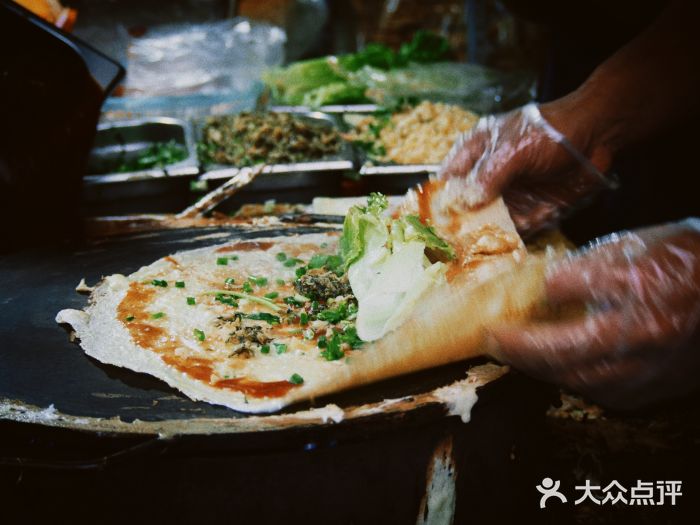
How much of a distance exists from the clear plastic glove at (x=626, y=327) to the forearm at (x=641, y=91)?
3.70 feet

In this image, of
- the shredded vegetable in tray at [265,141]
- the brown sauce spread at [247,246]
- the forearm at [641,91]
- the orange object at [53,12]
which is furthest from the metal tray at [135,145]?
the forearm at [641,91]

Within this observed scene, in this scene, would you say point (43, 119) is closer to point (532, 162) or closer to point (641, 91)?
point (532, 162)

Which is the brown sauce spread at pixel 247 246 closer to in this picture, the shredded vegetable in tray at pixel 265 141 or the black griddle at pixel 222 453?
the black griddle at pixel 222 453

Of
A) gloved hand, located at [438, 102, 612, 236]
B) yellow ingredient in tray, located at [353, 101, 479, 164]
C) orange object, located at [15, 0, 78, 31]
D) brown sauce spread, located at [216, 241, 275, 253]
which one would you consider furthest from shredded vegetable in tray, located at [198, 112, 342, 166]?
gloved hand, located at [438, 102, 612, 236]

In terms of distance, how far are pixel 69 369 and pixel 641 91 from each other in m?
2.60

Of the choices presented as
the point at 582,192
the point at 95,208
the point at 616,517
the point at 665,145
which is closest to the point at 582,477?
the point at 616,517

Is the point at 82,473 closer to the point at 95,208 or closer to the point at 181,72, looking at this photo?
the point at 95,208

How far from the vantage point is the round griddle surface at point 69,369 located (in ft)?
5.86

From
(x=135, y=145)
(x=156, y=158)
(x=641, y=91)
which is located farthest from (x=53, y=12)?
(x=641, y=91)

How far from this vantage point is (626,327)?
162 cm

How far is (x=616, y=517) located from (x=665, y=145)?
266 cm

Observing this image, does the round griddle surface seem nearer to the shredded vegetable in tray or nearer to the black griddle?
the black griddle

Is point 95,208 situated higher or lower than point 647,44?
higher

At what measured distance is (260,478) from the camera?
1748 mm
